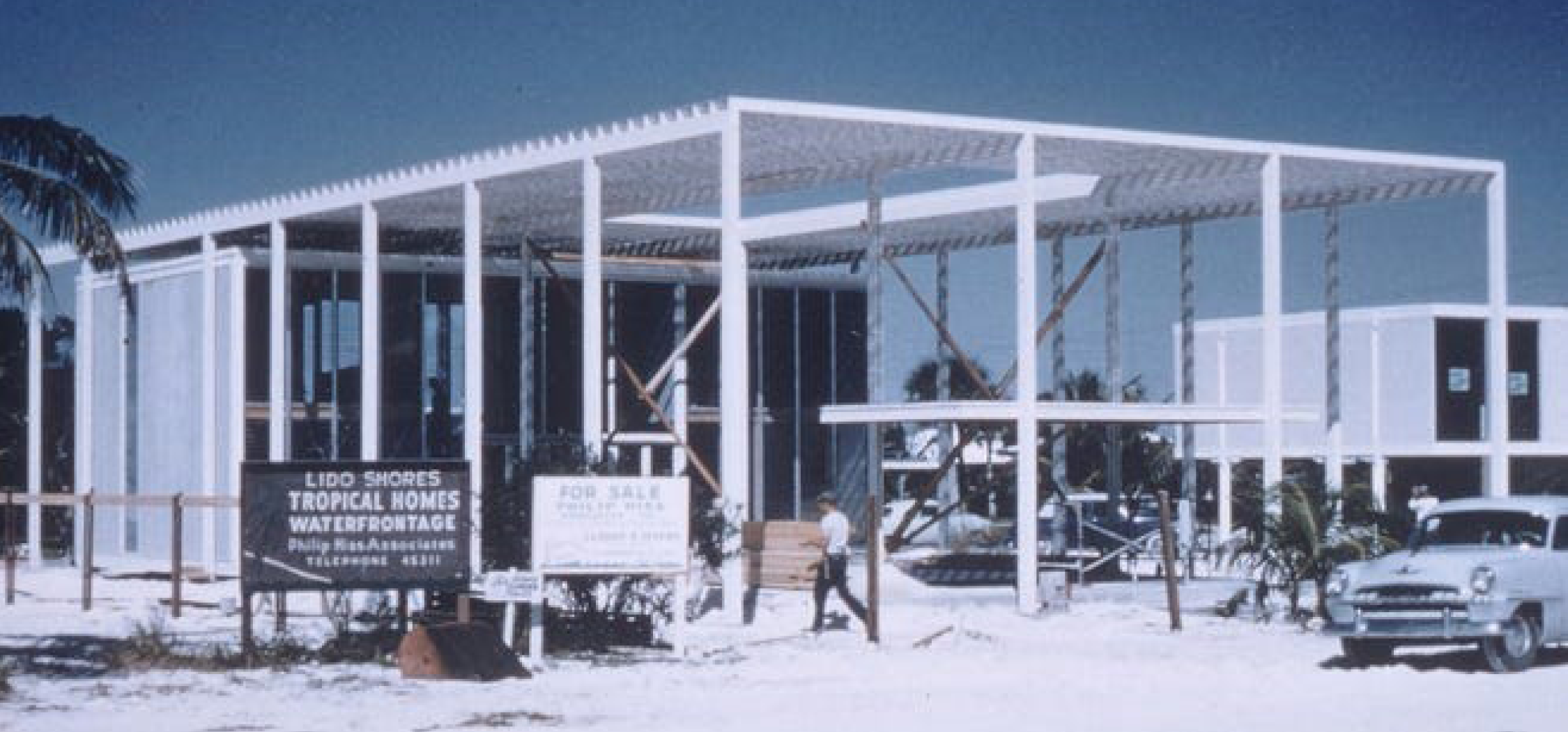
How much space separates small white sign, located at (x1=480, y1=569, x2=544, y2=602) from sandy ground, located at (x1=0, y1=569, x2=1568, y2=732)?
2.33ft

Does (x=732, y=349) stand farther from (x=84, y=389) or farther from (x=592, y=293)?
(x=84, y=389)

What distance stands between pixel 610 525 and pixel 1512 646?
27.7 feet

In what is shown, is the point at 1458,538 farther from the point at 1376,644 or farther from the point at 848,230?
the point at 848,230

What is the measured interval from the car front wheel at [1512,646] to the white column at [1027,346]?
8041 millimetres

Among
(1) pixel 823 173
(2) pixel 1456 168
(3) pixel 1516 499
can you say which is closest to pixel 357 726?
(3) pixel 1516 499

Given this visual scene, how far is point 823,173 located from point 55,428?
27026 mm

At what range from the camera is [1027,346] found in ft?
96.8

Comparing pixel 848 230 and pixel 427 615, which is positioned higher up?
pixel 848 230

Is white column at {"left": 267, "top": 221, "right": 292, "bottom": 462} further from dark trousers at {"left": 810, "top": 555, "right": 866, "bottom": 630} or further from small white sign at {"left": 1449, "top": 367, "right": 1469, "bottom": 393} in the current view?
small white sign at {"left": 1449, "top": 367, "right": 1469, "bottom": 393}

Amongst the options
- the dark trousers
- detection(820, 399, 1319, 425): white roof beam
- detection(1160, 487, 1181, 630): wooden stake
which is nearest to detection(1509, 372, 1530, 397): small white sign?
detection(820, 399, 1319, 425): white roof beam

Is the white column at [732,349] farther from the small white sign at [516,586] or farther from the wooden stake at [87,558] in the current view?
the wooden stake at [87,558]

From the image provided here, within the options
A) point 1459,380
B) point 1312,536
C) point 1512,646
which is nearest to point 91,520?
point 1312,536

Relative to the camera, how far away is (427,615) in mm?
22578

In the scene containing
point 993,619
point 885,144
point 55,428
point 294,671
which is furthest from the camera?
point 55,428
